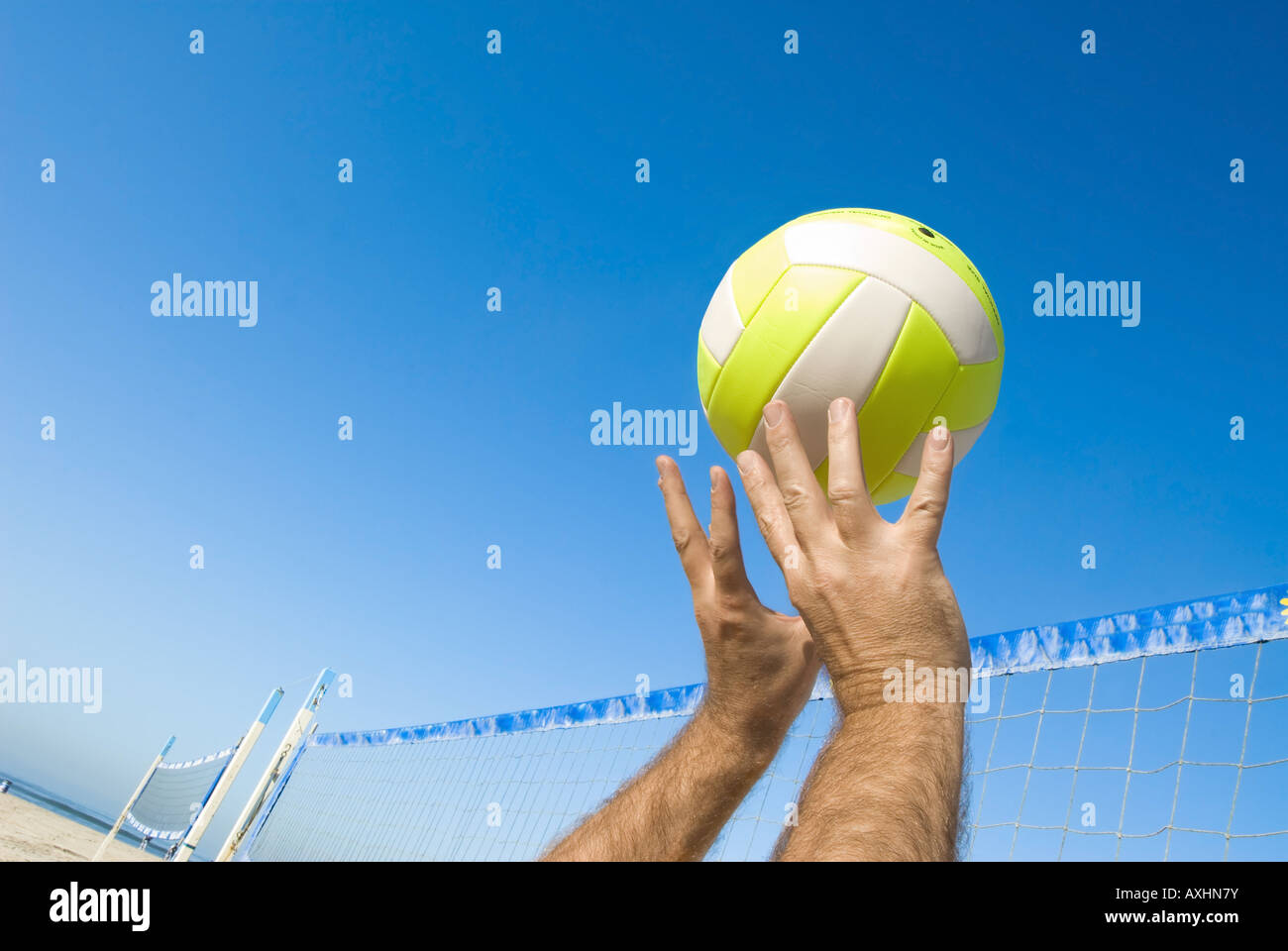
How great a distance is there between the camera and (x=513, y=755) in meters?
6.95

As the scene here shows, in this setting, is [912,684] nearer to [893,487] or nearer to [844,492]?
[844,492]

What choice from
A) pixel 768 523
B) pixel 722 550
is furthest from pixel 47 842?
pixel 768 523

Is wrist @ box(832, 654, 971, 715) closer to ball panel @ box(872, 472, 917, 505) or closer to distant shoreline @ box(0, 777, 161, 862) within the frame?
ball panel @ box(872, 472, 917, 505)

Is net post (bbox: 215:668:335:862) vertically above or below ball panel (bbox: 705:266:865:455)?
below

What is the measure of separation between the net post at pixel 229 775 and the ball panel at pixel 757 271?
883 cm

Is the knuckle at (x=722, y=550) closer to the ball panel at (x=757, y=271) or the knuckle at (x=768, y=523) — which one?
the knuckle at (x=768, y=523)

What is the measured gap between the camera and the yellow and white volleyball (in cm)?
229

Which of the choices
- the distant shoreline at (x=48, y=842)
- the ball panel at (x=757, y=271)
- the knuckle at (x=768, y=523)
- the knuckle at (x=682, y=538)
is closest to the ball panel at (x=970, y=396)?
the ball panel at (x=757, y=271)

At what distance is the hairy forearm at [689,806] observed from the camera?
76.0 inches

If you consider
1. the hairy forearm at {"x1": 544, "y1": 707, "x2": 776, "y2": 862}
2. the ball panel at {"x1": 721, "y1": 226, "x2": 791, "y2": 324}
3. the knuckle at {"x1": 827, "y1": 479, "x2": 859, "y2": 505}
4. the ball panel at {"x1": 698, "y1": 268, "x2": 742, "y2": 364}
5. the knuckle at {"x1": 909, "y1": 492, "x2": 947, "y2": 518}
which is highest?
the ball panel at {"x1": 721, "y1": 226, "x2": 791, "y2": 324}

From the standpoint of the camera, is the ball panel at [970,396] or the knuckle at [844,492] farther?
the ball panel at [970,396]

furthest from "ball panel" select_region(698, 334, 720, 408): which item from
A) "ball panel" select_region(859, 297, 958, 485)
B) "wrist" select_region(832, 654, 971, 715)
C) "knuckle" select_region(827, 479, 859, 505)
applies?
"wrist" select_region(832, 654, 971, 715)

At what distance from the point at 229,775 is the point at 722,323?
9081mm
